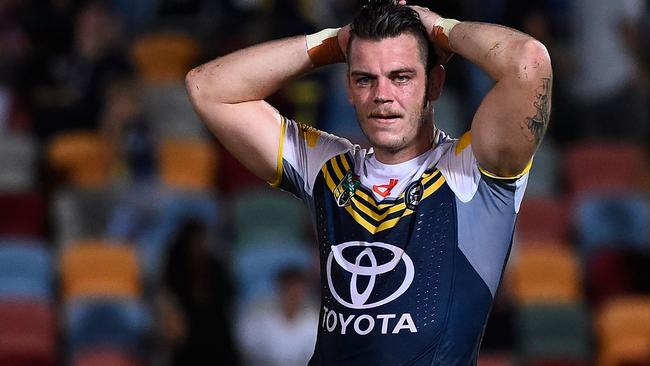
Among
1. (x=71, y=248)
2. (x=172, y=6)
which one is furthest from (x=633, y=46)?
(x=71, y=248)

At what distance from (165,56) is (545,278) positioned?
3300 millimetres

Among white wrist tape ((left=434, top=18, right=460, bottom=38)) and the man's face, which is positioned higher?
white wrist tape ((left=434, top=18, right=460, bottom=38))

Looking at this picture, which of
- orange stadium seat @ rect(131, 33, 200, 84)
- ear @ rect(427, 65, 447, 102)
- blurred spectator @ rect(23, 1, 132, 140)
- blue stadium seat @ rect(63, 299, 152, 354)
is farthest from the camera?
orange stadium seat @ rect(131, 33, 200, 84)

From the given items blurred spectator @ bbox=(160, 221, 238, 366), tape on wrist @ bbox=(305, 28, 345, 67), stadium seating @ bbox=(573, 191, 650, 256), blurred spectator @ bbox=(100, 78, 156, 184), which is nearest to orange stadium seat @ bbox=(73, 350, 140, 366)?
blurred spectator @ bbox=(160, 221, 238, 366)

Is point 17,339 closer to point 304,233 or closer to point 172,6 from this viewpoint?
point 304,233

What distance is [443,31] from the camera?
401 cm

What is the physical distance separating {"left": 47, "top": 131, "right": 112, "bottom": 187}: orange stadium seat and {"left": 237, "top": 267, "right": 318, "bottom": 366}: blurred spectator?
1.63m

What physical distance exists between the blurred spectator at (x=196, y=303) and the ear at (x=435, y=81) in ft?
12.0

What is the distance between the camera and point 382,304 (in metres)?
3.95

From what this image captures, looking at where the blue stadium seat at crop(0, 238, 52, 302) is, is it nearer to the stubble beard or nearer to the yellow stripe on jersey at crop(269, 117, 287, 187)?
the yellow stripe on jersey at crop(269, 117, 287, 187)

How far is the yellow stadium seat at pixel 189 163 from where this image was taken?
9.33 meters

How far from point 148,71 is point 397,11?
6.48 meters

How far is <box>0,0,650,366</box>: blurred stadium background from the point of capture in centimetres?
803

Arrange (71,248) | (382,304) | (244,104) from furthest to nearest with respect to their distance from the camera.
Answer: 1. (71,248)
2. (244,104)
3. (382,304)
